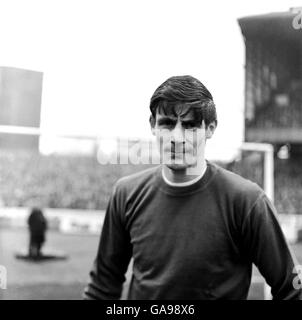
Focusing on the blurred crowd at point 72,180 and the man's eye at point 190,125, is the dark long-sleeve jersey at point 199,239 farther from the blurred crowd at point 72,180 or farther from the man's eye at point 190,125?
the blurred crowd at point 72,180

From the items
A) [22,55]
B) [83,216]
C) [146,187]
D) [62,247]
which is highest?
[22,55]

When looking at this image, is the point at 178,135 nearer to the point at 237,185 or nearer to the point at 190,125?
the point at 190,125

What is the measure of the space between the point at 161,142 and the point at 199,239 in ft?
0.65

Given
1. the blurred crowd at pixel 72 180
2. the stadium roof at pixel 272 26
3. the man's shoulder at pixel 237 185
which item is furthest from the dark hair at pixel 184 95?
the blurred crowd at pixel 72 180

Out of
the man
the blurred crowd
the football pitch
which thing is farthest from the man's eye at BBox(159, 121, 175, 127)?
the football pitch

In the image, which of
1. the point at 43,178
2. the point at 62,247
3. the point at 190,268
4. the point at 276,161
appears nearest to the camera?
the point at 190,268

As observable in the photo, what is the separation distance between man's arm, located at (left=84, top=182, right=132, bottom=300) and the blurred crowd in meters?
0.60

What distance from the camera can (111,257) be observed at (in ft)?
2.64

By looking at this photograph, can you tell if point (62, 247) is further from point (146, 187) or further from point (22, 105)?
point (146, 187)

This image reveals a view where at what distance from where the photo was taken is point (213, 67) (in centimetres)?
102

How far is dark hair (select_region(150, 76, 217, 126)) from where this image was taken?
29.2 inches

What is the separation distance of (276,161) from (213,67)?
68cm

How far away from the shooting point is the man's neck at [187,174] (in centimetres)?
76
